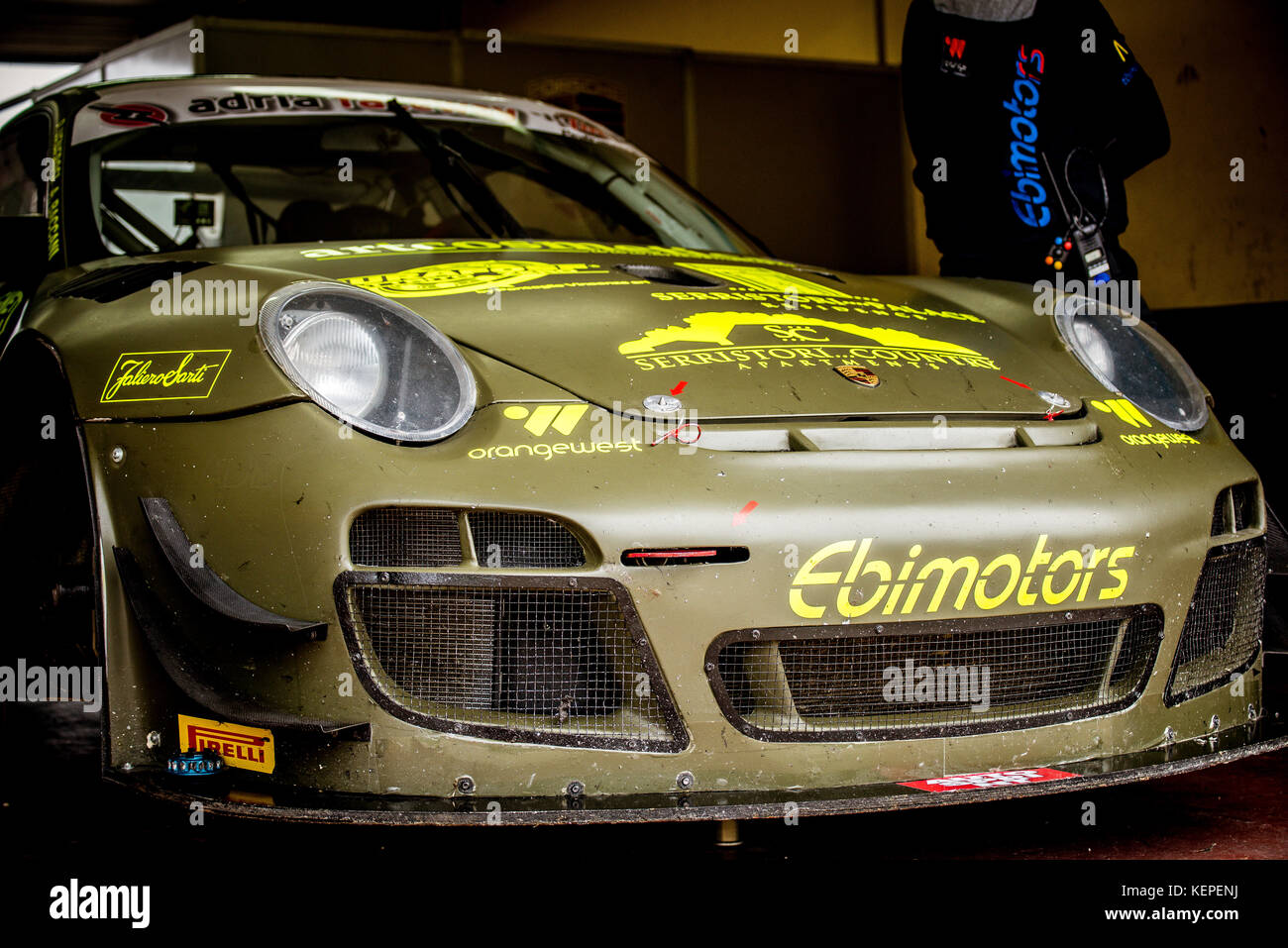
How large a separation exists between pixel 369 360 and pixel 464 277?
0.47m

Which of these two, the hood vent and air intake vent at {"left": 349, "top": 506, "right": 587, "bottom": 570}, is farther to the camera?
the hood vent

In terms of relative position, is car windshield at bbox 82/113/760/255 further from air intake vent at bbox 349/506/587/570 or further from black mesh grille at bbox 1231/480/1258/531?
black mesh grille at bbox 1231/480/1258/531

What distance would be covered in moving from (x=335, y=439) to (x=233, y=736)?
0.40m

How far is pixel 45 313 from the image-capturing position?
2211 mm

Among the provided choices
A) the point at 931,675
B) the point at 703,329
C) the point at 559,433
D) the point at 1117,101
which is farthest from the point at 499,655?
the point at 1117,101

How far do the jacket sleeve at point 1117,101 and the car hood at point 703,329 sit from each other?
3.46 ft

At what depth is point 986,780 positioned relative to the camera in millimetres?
1772

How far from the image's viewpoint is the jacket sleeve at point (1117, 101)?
3.51m

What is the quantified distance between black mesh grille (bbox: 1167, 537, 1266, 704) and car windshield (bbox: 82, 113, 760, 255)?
4.82 feet

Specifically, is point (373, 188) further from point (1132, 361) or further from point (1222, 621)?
point (1222, 621)

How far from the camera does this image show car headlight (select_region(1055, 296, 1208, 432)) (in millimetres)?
2264

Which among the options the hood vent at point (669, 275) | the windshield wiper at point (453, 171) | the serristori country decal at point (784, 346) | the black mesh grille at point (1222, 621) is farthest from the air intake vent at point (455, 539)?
the windshield wiper at point (453, 171)

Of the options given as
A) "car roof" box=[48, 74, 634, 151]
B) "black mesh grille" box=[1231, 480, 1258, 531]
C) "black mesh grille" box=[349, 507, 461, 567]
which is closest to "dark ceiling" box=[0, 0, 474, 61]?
"car roof" box=[48, 74, 634, 151]
